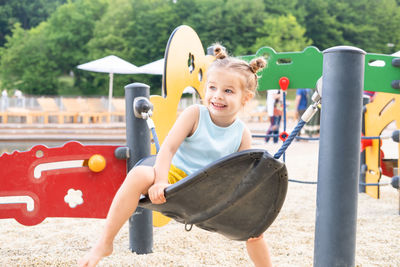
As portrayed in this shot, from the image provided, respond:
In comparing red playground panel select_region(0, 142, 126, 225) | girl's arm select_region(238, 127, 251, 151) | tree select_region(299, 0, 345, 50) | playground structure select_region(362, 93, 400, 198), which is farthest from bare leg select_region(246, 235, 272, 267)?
tree select_region(299, 0, 345, 50)

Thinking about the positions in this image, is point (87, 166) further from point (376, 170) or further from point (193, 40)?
point (376, 170)

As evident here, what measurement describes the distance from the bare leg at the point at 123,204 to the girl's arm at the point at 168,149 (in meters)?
0.04

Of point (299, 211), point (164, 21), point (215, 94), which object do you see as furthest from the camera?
point (164, 21)

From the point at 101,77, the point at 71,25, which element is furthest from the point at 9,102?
the point at 71,25

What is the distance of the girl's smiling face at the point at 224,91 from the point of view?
1661 millimetres

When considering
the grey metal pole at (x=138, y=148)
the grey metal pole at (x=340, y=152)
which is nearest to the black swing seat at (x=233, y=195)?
the grey metal pole at (x=340, y=152)

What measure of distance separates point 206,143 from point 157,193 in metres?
0.39

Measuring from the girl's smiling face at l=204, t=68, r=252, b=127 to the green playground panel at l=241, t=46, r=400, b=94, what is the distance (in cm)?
160

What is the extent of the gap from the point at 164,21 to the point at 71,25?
9.01m

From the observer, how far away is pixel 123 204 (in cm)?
156

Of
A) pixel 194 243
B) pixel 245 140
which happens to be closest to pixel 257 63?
pixel 245 140

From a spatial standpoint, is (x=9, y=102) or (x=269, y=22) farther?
(x=269, y=22)

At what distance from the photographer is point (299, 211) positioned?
3.54 metres

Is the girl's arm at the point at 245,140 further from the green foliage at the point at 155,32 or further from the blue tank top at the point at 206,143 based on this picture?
the green foliage at the point at 155,32
